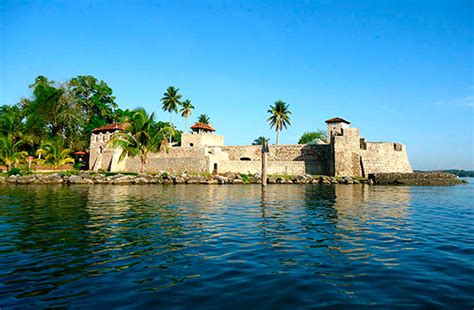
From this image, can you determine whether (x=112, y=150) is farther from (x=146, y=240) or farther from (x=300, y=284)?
(x=300, y=284)

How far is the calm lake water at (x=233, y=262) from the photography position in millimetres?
4352

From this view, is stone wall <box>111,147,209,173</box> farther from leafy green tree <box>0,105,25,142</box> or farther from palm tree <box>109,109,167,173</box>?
leafy green tree <box>0,105,25,142</box>

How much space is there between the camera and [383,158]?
4194 cm

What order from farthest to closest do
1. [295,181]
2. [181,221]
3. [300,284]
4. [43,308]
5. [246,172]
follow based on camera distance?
[246,172] < [295,181] < [181,221] < [300,284] < [43,308]

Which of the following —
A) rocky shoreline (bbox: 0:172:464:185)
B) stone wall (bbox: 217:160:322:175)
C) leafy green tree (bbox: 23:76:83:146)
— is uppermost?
leafy green tree (bbox: 23:76:83:146)

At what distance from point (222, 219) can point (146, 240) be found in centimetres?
376

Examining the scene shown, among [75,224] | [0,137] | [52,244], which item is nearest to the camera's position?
[52,244]

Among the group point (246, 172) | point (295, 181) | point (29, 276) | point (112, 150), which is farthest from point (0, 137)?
point (29, 276)

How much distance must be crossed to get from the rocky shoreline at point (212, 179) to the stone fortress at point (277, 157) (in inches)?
133

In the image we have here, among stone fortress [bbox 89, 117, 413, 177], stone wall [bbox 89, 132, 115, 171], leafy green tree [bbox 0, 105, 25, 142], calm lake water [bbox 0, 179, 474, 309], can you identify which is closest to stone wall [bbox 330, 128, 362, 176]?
stone fortress [bbox 89, 117, 413, 177]

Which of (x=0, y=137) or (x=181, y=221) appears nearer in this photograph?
(x=181, y=221)

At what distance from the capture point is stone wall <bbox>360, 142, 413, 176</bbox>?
4109 cm

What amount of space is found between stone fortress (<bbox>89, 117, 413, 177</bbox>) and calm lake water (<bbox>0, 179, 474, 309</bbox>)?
3007 cm

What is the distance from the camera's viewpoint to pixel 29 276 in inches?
203
